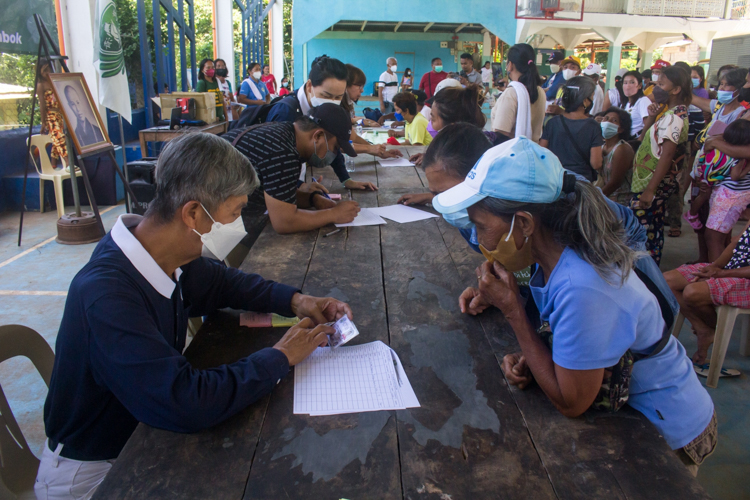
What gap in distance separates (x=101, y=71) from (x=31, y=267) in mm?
2130

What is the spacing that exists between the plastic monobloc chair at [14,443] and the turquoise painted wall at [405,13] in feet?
46.8

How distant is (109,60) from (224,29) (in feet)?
23.0

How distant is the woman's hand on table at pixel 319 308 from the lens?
1472 mm

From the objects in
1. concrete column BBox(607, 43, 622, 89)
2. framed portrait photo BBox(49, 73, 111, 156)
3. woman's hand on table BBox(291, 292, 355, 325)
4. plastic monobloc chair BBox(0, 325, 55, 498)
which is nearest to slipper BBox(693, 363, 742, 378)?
woman's hand on table BBox(291, 292, 355, 325)

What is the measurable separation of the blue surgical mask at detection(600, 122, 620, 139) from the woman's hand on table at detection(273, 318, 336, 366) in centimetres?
303

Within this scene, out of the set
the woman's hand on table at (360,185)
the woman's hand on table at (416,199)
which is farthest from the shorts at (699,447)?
the woman's hand on table at (360,185)

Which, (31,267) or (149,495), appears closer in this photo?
(149,495)

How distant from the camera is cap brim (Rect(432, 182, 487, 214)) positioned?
A: 1.15 m

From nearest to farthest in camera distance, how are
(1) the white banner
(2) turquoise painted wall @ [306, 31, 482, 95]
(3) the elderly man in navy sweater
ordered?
(3) the elderly man in navy sweater
(1) the white banner
(2) turquoise painted wall @ [306, 31, 482, 95]

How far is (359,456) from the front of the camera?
3.13ft

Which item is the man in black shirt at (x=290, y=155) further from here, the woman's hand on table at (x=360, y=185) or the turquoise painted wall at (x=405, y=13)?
the turquoise painted wall at (x=405, y=13)

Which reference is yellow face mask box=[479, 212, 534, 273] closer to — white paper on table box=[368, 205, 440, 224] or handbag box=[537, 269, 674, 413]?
handbag box=[537, 269, 674, 413]

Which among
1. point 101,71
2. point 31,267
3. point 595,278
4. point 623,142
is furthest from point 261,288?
point 101,71

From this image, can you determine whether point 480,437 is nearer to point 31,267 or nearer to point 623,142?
point 623,142
